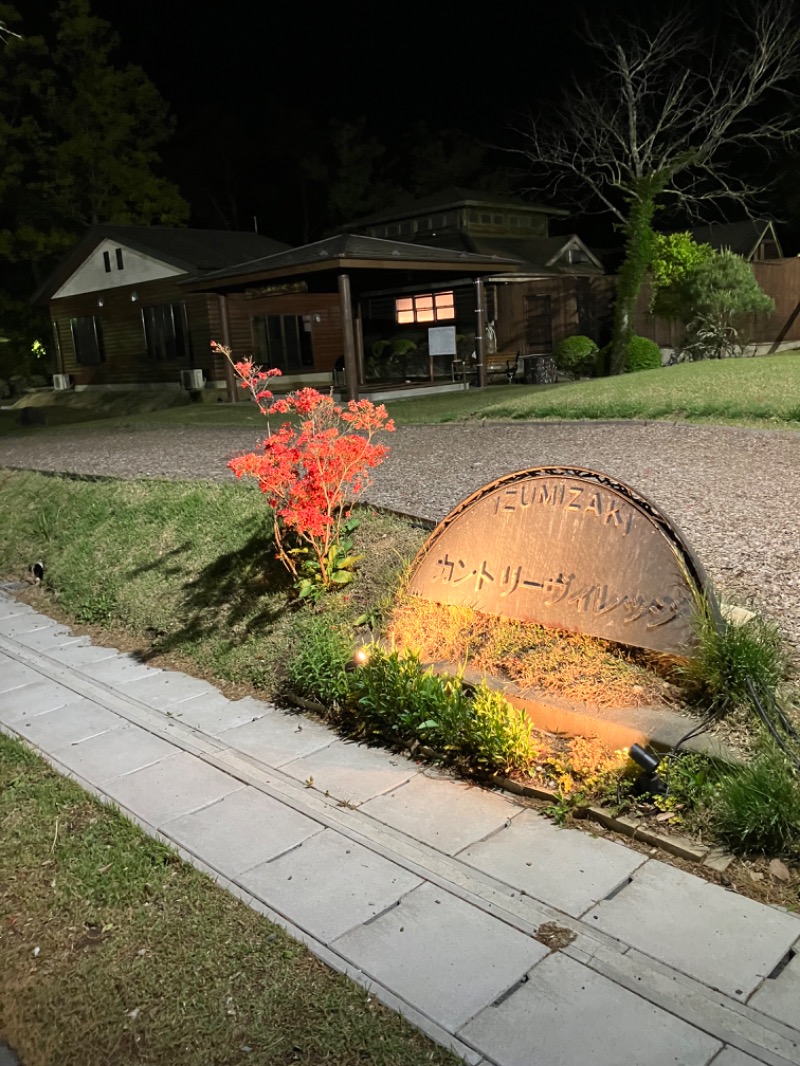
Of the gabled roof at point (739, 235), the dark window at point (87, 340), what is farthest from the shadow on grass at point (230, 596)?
the gabled roof at point (739, 235)

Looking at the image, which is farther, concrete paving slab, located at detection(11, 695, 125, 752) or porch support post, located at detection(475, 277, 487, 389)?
porch support post, located at detection(475, 277, 487, 389)

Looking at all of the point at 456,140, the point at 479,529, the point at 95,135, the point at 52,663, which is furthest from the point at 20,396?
the point at 479,529

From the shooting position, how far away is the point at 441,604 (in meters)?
4.88

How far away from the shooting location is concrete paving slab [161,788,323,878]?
331cm

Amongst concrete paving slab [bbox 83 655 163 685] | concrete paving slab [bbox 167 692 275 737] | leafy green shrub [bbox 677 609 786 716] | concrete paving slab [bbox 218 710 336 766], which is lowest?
concrete paving slab [bbox 83 655 163 685]

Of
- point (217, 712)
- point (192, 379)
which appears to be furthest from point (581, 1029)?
point (192, 379)

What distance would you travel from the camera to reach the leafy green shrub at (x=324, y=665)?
4621 millimetres

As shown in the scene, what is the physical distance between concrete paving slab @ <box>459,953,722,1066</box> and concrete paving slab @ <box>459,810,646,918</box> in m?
0.36

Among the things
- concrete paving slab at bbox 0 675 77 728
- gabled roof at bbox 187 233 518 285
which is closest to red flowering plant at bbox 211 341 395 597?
concrete paving slab at bbox 0 675 77 728

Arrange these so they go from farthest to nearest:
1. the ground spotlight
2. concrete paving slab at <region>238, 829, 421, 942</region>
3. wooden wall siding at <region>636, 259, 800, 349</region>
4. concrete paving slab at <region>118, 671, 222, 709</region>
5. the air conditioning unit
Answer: the air conditioning unit, wooden wall siding at <region>636, 259, 800, 349</region>, concrete paving slab at <region>118, 671, 222, 709</region>, the ground spotlight, concrete paving slab at <region>238, 829, 421, 942</region>

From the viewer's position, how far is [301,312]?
24.0 m

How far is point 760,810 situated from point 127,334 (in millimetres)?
24621

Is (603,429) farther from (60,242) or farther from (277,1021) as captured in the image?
(60,242)

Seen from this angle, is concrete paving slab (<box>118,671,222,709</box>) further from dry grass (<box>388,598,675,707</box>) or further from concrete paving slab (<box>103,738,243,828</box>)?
dry grass (<box>388,598,675,707</box>)
